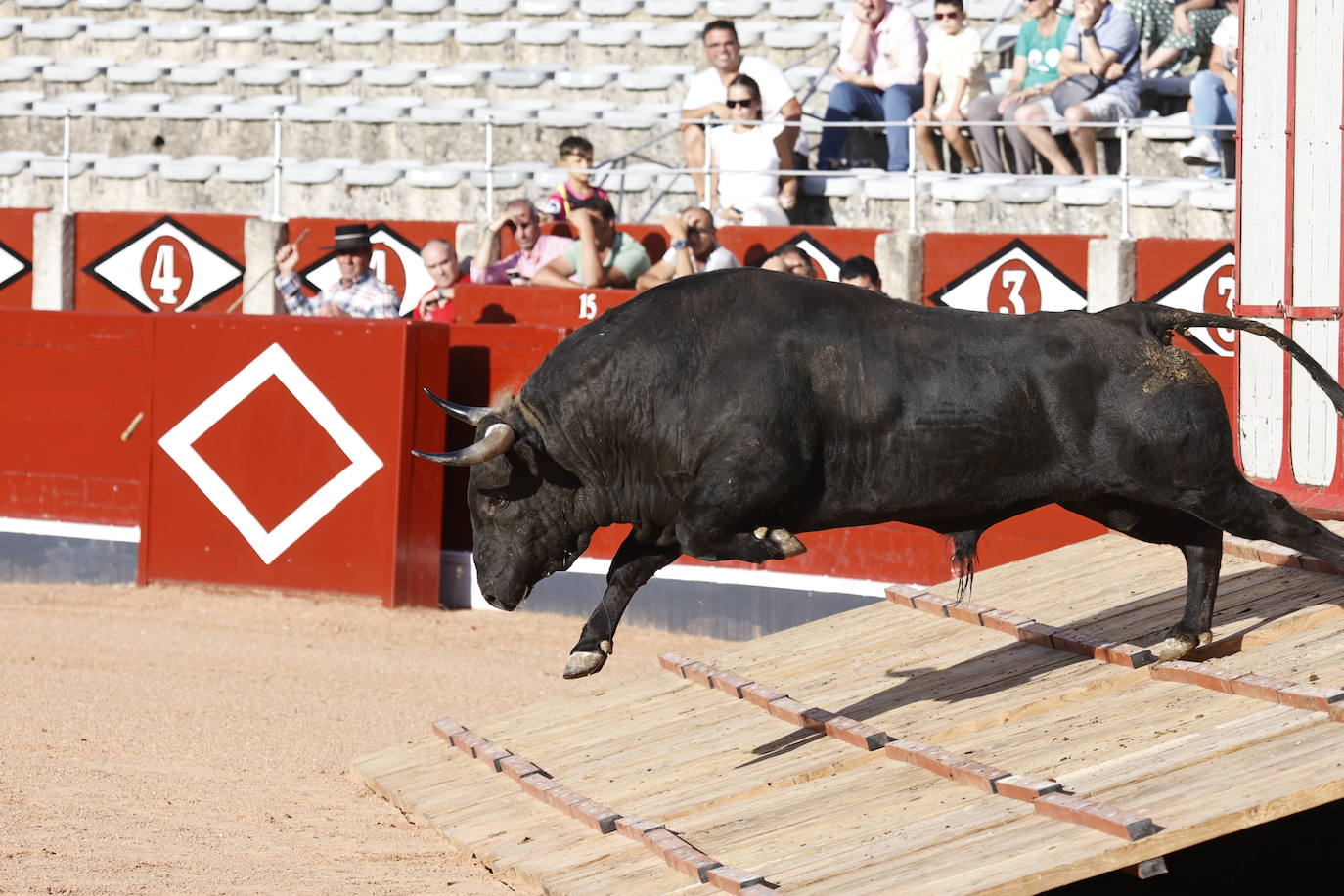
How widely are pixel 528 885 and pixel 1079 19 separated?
295 inches

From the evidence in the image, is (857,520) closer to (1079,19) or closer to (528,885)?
(528,885)

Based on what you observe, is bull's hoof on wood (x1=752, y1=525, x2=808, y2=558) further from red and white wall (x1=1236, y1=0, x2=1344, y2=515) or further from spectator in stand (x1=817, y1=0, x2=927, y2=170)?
spectator in stand (x1=817, y1=0, x2=927, y2=170)

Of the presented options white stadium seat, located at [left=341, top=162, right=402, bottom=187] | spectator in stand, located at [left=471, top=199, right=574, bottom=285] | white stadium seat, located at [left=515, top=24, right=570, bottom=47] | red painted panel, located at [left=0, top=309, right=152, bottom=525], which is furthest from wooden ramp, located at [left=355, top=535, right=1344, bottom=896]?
white stadium seat, located at [left=515, top=24, right=570, bottom=47]

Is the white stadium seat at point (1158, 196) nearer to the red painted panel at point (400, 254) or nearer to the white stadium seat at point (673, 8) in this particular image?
the red painted panel at point (400, 254)

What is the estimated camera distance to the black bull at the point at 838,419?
5.24 m

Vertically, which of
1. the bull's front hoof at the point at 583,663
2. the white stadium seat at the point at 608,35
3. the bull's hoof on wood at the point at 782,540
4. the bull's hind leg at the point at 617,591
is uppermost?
the white stadium seat at the point at 608,35

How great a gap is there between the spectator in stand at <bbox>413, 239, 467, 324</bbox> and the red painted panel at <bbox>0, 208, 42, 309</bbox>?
4095 millimetres

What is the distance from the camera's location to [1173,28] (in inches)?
481

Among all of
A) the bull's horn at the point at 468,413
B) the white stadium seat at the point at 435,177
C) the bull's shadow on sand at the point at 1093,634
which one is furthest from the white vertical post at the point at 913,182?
the bull's horn at the point at 468,413

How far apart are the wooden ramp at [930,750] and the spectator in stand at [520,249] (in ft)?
11.7

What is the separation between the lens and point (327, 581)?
9953 millimetres

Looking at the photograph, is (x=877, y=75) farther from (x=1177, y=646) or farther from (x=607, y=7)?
(x=1177, y=646)

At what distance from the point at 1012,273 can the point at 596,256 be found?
7.09 feet

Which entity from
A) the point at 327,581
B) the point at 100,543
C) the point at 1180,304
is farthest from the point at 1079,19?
the point at 100,543
